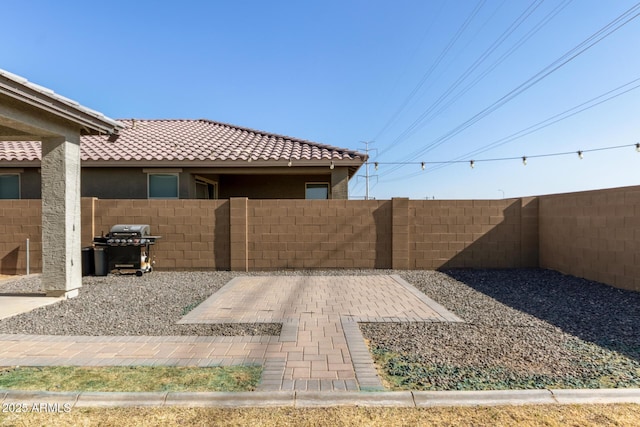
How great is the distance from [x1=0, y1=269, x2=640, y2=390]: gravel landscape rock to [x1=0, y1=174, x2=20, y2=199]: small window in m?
5.59

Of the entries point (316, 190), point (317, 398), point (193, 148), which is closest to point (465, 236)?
point (316, 190)

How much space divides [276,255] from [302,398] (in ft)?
23.7

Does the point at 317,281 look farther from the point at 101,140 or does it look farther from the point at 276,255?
the point at 101,140

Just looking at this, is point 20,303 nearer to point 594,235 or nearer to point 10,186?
point 10,186

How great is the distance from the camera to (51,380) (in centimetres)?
361

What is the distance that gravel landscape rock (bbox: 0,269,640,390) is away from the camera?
3.80 meters

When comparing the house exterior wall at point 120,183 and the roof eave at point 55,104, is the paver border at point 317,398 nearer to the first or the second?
the roof eave at point 55,104

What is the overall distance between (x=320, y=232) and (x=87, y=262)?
6.26m

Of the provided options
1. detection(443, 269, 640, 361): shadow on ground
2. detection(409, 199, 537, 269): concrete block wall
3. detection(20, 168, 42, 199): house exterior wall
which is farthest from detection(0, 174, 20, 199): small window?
detection(443, 269, 640, 361): shadow on ground

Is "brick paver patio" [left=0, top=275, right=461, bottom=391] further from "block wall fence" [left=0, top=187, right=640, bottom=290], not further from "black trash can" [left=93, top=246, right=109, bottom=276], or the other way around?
"black trash can" [left=93, top=246, right=109, bottom=276]

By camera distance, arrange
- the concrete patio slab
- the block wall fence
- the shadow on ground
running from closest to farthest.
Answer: the shadow on ground
the concrete patio slab
the block wall fence

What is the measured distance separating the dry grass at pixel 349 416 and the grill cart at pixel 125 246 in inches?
271

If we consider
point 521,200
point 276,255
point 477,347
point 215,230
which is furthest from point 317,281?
point 521,200

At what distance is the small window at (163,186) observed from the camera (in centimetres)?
1275
